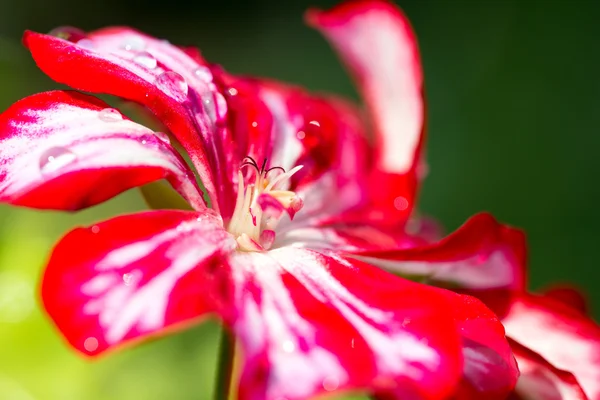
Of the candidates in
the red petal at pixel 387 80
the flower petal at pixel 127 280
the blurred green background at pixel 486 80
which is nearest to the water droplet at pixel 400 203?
the red petal at pixel 387 80

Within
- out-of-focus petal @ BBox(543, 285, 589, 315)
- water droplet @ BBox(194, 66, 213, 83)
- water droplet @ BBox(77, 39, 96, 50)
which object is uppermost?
water droplet @ BBox(77, 39, 96, 50)

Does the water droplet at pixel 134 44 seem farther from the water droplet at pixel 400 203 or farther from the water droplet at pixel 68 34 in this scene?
the water droplet at pixel 400 203

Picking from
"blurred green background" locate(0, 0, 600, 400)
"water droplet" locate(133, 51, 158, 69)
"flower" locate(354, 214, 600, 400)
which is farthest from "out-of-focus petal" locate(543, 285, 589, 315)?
"blurred green background" locate(0, 0, 600, 400)

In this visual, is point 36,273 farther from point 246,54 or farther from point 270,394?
point 246,54

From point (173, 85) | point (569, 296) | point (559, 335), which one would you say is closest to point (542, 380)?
point (559, 335)

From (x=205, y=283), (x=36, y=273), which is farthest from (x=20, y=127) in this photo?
(x=36, y=273)

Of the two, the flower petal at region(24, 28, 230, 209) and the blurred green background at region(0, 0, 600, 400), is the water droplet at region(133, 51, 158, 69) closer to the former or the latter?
the flower petal at region(24, 28, 230, 209)

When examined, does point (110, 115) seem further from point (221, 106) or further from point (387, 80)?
point (387, 80)
